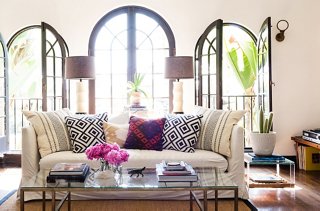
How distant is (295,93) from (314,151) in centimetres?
88

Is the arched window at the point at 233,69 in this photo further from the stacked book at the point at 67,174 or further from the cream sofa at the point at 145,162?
the stacked book at the point at 67,174

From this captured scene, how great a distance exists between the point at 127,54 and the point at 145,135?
7.47ft

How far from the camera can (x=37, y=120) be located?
138 inches

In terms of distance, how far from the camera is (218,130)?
3.58m

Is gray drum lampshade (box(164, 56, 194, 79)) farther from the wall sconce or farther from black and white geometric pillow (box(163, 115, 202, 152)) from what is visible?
the wall sconce

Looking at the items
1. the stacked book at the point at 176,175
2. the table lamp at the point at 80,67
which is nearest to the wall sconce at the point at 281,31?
the table lamp at the point at 80,67

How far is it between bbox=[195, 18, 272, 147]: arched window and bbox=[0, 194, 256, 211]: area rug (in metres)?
1.75

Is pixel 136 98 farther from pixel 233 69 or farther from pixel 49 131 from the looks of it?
pixel 233 69

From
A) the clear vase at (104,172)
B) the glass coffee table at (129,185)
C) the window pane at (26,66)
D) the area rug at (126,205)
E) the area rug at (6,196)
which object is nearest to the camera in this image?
the glass coffee table at (129,185)

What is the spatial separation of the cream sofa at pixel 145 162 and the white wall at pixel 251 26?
2101 mm

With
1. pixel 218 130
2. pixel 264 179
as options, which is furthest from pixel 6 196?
pixel 264 179

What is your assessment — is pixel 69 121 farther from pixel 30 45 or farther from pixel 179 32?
pixel 30 45

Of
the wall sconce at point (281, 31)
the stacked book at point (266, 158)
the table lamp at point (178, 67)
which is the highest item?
the wall sconce at point (281, 31)

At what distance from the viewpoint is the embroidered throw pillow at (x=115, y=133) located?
12.1 feet
